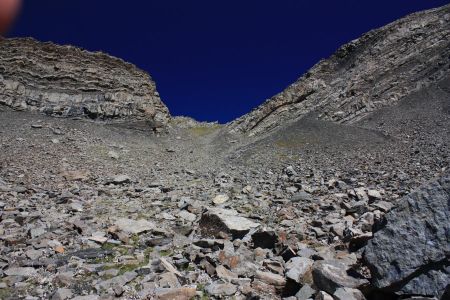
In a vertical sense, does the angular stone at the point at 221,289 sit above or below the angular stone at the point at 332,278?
below

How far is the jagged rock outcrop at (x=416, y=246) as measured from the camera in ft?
17.8

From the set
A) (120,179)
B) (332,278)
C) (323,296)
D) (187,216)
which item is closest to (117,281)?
(323,296)

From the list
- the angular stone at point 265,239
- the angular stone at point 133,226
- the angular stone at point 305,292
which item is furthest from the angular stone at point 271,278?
the angular stone at point 133,226

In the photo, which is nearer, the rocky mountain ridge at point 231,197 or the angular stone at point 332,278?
the angular stone at point 332,278

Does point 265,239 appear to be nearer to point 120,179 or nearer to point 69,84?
point 120,179

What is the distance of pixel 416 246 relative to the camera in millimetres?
5699

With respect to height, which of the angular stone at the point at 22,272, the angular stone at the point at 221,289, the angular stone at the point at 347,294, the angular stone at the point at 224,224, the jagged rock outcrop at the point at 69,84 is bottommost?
the angular stone at the point at 22,272

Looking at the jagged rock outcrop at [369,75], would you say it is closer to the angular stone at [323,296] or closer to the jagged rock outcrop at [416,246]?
the jagged rock outcrop at [416,246]

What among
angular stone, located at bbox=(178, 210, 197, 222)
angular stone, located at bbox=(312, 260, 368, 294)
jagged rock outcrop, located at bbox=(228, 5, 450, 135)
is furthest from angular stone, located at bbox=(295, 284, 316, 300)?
jagged rock outcrop, located at bbox=(228, 5, 450, 135)

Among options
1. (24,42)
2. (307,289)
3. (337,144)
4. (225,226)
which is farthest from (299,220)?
(24,42)

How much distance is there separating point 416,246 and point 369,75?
35.2 meters

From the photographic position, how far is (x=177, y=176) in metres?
19.1

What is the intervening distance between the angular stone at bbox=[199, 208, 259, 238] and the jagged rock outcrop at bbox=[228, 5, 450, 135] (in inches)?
971

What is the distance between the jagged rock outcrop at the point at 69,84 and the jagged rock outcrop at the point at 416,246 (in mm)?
32799
